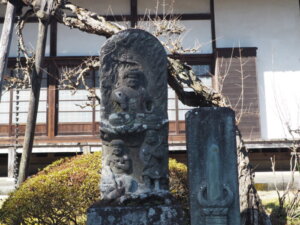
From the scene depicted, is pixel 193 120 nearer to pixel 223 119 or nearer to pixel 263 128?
pixel 223 119

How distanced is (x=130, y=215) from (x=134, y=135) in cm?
84

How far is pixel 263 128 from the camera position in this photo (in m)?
10.7

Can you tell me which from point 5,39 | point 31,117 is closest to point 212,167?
point 31,117

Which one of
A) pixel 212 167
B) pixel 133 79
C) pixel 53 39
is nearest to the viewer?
pixel 133 79

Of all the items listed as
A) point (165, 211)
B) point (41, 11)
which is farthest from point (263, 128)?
point (165, 211)

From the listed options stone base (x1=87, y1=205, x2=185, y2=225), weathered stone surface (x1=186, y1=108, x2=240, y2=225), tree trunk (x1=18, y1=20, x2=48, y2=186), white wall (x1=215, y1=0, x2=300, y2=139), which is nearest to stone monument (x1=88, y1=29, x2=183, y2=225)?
stone base (x1=87, y1=205, x2=185, y2=225)

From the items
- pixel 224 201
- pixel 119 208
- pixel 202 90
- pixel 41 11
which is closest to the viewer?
pixel 119 208

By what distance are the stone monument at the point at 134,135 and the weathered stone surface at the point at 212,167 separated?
0.89 meters

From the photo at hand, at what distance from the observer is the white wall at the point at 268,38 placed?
10.9 m

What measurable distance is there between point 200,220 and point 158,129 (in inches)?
59.3

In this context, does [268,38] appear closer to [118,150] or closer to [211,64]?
[211,64]

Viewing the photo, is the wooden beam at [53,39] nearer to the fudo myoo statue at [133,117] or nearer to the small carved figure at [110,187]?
the fudo myoo statue at [133,117]

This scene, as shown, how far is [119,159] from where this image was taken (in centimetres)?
390

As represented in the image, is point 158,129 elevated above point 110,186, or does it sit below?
above
